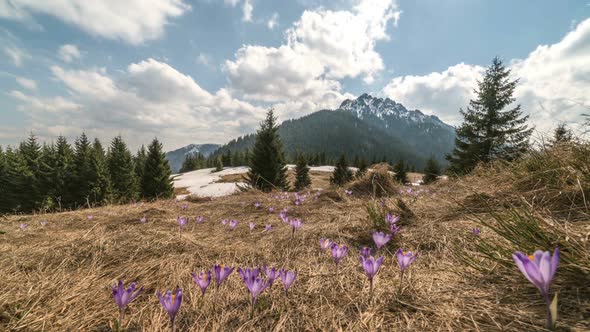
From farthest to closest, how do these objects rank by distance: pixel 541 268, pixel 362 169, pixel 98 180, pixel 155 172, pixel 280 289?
pixel 362 169 < pixel 155 172 < pixel 98 180 < pixel 280 289 < pixel 541 268

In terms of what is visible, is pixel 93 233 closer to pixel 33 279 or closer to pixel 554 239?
pixel 33 279

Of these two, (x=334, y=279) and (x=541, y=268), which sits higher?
(x=541, y=268)

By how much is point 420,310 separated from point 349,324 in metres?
A: 0.34

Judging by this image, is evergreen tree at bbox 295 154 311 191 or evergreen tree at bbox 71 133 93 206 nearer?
evergreen tree at bbox 71 133 93 206

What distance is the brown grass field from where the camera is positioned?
1.07 meters

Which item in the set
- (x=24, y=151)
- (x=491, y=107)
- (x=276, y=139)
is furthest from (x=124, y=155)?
(x=491, y=107)

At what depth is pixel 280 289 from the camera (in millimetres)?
1507

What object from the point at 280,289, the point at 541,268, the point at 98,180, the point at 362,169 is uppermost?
the point at 541,268

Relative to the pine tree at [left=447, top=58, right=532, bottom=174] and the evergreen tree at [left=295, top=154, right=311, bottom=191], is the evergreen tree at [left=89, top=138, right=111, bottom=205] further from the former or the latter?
the pine tree at [left=447, top=58, right=532, bottom=174]

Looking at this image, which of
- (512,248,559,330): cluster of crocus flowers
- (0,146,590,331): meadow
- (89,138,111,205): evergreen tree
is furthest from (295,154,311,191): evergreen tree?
(512,248,559,330): cluster of crocus flowers

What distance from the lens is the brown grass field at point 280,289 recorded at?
1.07 metres

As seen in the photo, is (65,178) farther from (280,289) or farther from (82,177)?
(280,289)

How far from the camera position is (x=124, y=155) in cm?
3300

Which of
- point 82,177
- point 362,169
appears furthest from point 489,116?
point 82,177
